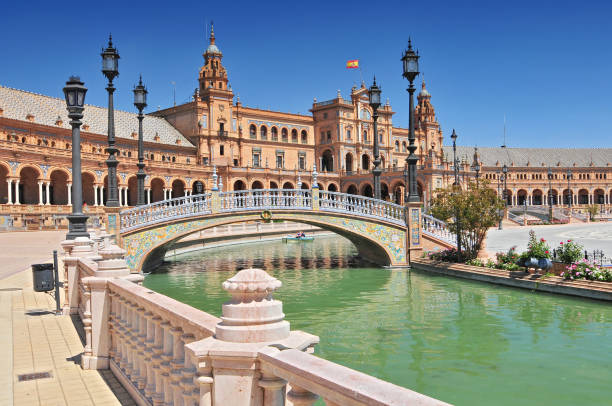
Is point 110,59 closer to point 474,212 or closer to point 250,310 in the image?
point 474,212

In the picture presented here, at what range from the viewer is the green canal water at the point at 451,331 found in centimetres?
897

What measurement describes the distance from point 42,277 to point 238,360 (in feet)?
30.6

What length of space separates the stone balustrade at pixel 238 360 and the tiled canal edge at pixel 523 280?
12768 mm

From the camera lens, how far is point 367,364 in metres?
10.2

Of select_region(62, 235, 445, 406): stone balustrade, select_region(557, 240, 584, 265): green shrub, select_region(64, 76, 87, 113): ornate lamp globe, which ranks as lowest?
select_region(557, 240, 584, 265): green shrub

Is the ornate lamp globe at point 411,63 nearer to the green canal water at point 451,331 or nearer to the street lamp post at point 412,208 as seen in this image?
the street lamp post at point 412,208

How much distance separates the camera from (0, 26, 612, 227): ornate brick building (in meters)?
48.6

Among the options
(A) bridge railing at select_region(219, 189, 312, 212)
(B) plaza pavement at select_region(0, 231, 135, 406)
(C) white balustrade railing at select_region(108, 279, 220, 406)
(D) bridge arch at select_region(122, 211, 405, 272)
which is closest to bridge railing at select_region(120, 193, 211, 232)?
(D) bridge arch at select_region(122, 211, 405, 272)

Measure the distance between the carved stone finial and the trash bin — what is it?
9105 mm

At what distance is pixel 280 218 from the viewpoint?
23.0m

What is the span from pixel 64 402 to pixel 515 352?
8400mm

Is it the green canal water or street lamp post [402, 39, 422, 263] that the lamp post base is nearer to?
the green canal water

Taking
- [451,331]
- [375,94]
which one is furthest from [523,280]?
[375,94]

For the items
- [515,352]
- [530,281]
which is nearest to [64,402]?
[515,352]
